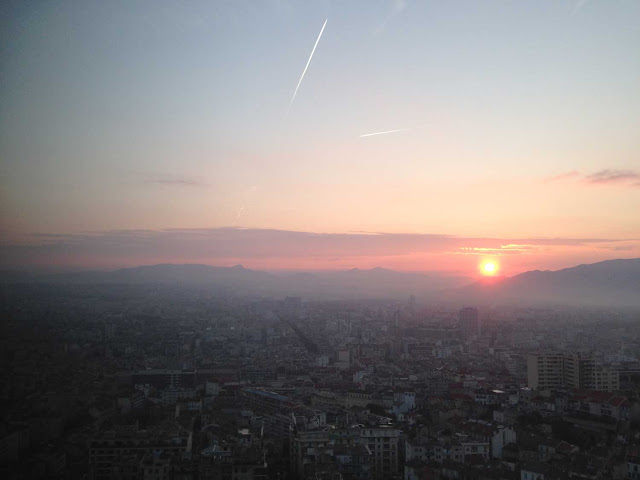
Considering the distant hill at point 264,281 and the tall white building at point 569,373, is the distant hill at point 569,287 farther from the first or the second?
the tall white building at point 569,373

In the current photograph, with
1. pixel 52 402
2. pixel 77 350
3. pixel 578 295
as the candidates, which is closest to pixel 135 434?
pixel 52 402

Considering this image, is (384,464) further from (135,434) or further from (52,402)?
(52,402)

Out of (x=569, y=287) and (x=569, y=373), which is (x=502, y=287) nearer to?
(x=569, y=287)

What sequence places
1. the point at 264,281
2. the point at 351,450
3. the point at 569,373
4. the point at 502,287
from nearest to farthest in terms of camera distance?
the point at 351,450 < the point at 569,373 < the point at 264,281 < the point at 502,287

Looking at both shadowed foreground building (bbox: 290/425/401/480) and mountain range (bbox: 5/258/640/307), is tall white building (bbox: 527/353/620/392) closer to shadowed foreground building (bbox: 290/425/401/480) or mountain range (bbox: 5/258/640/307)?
shadowed foreground building (bbox: 290/425/401/480)

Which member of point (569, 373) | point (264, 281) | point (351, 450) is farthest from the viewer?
point (264, 281)

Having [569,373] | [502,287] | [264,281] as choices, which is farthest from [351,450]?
[502,287]

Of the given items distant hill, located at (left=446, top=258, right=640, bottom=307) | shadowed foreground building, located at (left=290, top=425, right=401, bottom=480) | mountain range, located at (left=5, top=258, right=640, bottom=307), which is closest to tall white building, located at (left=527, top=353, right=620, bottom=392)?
shadowed foreground building, located at (left=290, top=425, right=401, bottom=480)

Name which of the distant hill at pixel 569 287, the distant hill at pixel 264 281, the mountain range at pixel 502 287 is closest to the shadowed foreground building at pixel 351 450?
the distant hill at pixel 264 281
